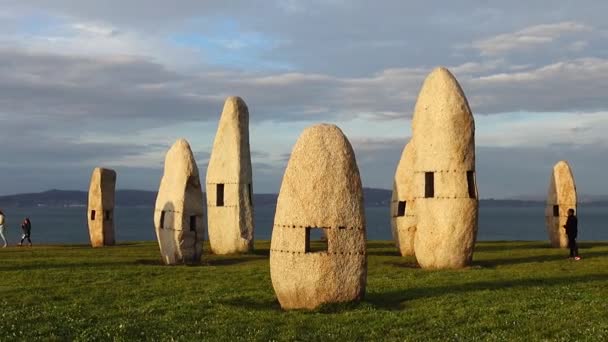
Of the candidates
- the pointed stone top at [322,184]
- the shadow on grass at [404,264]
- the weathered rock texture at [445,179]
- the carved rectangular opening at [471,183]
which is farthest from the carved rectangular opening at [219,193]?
the pointed stone top at [322,184]

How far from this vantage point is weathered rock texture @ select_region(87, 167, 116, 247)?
1487 inches

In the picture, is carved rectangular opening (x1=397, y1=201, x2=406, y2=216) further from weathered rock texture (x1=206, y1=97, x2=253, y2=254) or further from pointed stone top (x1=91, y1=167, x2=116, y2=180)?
pointed stone top (x1=91, y1=167, x2=116, y2=180)

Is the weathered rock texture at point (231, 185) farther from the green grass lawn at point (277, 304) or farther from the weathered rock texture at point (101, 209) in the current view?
the weathered rock texture at point (101, 209)

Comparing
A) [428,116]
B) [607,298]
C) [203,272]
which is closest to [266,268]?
[203,272]

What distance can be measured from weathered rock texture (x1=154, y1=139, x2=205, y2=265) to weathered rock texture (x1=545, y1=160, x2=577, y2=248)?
53.4ft

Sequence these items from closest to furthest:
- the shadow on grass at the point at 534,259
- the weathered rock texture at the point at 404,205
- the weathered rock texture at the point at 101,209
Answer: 1. the shadow on grass at the point at 534,259
2. the weathered rock texture at the point at 404,205
3. the weathered rock texture at the point at 101,209

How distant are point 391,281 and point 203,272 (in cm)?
619

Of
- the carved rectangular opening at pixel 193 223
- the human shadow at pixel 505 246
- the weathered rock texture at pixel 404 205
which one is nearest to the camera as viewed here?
the carved rectangular opening at pixel 193 223

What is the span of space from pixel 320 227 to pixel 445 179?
984cm

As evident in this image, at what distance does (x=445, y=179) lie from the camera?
24469 mm

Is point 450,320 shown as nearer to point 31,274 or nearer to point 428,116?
point 428,116

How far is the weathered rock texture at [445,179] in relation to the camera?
79.2ft

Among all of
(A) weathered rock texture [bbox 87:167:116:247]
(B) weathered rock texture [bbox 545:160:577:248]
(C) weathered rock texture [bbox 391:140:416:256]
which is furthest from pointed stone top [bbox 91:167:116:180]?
(B) weathered rock texture [bbox 545:160:577:248]

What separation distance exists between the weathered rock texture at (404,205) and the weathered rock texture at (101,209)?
50.5 feet
